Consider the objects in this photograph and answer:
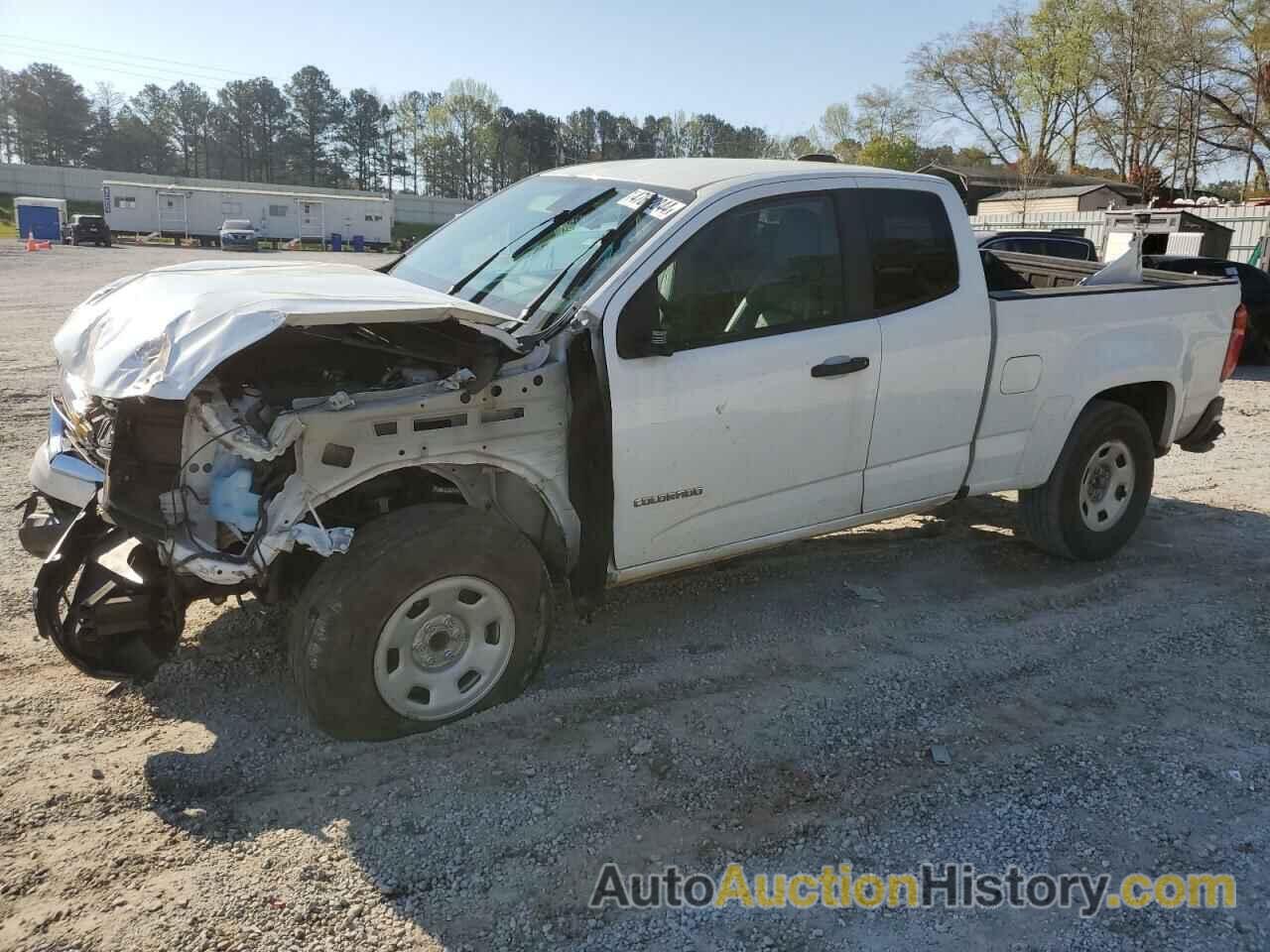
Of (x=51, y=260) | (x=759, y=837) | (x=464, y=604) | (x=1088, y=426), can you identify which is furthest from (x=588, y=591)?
(x=51, y=260)

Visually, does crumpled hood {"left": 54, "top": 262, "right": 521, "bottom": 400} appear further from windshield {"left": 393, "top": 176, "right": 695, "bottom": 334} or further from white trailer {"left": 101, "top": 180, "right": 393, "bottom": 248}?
white trailer {"left": 101, "top": 180, "right": 393, "bottom": 248}

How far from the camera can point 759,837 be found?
10.2ft

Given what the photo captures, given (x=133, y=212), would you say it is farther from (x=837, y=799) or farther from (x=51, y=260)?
(x=837, y=799)

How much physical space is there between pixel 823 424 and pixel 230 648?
2.79 meters

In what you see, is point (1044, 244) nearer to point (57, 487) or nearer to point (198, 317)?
point (198, 317)

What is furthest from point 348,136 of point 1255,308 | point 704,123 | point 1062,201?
point 1255,308

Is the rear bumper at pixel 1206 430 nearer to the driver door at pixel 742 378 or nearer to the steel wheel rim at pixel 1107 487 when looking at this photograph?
the steel wheel rim at pixel 1107 487

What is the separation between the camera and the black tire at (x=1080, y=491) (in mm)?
5266

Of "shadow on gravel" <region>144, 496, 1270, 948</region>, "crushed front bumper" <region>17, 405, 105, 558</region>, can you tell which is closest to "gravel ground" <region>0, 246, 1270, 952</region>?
"shadow on gravel" <region>144, 496, 1270, 948</region>

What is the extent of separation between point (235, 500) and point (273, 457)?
9.4 inches

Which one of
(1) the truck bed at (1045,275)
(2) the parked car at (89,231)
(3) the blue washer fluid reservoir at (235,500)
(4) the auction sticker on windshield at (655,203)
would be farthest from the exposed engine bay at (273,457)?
(2) the parked car at (89,231)

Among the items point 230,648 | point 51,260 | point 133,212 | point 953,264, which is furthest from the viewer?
point 133,212

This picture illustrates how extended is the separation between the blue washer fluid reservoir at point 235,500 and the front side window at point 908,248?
109 inches

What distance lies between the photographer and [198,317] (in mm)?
3111
